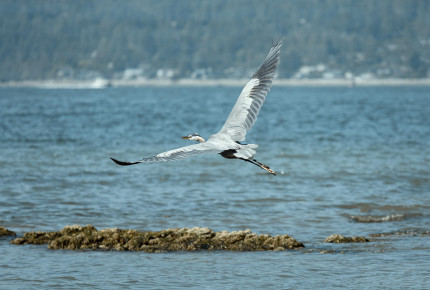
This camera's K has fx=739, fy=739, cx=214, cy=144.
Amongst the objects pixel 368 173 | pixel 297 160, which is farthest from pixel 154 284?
pixel 297 160

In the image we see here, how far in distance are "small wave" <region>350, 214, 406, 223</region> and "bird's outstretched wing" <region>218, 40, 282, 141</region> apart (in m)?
4.61

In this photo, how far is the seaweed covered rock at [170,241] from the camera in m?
13.2

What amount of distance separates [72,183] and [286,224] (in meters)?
8.68

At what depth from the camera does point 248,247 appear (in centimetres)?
1311

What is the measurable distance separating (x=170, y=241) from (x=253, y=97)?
120 inches

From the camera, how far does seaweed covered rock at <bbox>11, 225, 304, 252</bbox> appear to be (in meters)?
13.2

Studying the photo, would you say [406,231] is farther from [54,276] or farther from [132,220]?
[54,276]

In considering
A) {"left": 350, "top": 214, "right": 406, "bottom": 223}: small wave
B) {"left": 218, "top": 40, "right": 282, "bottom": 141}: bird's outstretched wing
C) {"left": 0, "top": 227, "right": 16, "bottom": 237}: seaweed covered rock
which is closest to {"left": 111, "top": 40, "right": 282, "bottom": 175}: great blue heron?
{"left": 218, "top": 40, "right": 282, "bottom": 141}: bird's outstretched wing

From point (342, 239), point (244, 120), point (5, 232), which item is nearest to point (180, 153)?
point (244, 120)

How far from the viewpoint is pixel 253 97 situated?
536 inches

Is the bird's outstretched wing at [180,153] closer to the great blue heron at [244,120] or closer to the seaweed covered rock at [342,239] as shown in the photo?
the great blue heron at [244,120]

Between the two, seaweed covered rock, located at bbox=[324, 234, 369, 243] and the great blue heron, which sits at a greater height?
the great blue heron

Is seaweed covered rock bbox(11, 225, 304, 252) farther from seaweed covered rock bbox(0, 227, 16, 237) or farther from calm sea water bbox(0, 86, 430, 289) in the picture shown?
seaweed covered rock bbox(0, 227, 16, 237)

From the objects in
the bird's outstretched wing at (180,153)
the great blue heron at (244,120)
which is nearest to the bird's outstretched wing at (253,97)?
the great blue heron at (244,120)
